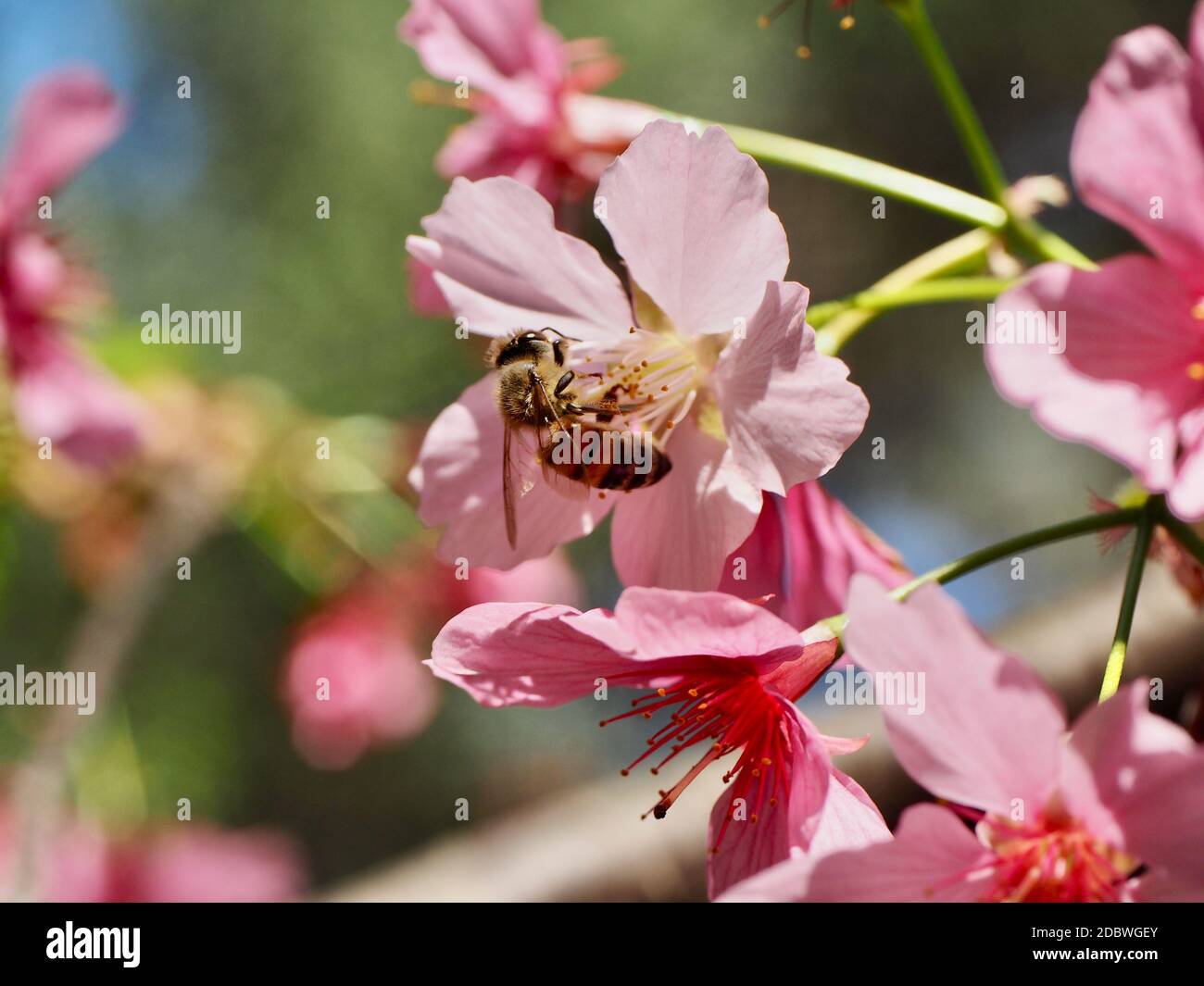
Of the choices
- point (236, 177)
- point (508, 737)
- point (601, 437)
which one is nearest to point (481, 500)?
point (601, 437)

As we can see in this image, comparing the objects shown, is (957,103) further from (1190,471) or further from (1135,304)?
(1190,471)

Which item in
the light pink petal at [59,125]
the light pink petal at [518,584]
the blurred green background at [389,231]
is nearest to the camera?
the light pink petal at [59,125]

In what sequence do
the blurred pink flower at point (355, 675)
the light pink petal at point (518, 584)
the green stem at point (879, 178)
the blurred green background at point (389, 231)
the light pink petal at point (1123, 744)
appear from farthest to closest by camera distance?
the blurred green background at point (389, 231)
the blurred pink flower at point (355, 675)
the light pink petal at point (518, 584)
the green stem at point (879, 178)
the light pink petal at point (1123, 744)

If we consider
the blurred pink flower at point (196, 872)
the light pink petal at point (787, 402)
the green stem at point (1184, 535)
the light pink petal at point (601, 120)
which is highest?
the light pink petal at point (601, 120)

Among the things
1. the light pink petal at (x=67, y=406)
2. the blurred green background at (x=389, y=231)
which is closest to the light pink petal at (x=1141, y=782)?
the light pink petal at (x=67, y=406)

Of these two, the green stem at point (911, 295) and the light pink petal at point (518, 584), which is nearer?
the green stem at point (911, 295)

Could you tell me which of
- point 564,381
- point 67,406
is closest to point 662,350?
point 564,381

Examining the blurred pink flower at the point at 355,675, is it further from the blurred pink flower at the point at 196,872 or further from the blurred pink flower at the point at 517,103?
the blurred pink flower at the point at 517,103
